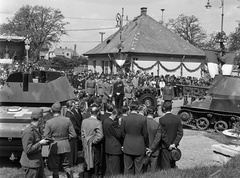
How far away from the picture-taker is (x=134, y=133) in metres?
7.28

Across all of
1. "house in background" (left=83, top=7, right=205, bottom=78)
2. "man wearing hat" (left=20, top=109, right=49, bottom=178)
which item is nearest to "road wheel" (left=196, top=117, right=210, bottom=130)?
"man wearing hat" (left=20, top=109, right=49, bottom=178)

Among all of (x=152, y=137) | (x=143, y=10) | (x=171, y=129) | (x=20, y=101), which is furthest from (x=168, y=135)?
(x=143, y=10)

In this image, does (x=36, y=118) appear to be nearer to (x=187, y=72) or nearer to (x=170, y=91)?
(x=170, y=91)

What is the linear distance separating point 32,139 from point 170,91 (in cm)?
1106

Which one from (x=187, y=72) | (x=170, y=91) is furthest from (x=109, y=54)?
(x=170, y=91)

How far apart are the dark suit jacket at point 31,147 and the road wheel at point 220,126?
921 cm

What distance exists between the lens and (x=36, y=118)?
6137 mm

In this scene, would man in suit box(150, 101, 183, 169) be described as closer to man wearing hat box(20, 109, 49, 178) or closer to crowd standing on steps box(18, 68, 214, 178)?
crowd standing on steps box(18, 68, 214, 178)

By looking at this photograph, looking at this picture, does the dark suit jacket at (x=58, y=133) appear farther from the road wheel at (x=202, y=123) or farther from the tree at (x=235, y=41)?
the tree at (x=235, y=41)

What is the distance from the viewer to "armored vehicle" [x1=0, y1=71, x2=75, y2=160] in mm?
8125

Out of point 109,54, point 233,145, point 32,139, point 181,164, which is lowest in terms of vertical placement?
point 181,164

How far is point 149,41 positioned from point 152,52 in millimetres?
2365

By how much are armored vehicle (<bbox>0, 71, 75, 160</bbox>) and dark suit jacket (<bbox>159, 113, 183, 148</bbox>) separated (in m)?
3.17

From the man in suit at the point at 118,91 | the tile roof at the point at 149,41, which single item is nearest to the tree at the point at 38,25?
the tile roof at the point at 149,41
